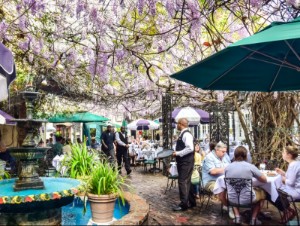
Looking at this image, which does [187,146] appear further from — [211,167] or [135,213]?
[135,213]

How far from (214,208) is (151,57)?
4961 millimetres

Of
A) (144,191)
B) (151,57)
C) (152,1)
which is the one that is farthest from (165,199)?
(151,57)

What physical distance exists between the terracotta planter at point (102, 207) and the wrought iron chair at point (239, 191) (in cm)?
158

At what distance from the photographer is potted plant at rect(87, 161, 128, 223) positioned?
3.94m

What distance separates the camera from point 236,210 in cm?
441

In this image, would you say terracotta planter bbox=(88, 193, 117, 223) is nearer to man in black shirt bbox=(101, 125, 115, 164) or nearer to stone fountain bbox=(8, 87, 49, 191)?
stone fountain bbox=(8, 87, 49, 191)

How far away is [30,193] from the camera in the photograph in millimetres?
3756

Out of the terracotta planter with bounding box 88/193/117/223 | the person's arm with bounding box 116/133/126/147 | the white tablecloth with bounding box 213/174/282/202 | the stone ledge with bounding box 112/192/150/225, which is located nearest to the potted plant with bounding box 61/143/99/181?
the stone ledge with bounding box 112/192/150/225

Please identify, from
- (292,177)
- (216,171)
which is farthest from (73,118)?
(292,177)

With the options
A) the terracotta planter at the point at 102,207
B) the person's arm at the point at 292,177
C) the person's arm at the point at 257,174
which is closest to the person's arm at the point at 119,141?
the terracotta planter at the point at 102,207

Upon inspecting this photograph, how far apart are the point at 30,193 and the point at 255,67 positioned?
3.28 m

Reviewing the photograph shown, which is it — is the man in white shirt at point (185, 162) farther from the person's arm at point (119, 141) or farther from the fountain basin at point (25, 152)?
the person's arm at point (119, 141)

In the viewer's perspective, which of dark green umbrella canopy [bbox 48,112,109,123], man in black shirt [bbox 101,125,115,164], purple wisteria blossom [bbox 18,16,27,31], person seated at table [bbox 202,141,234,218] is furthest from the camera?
dark green umbrella canopy [bbox 48,112,109,123]

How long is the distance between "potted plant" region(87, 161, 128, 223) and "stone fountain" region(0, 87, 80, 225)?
0.25m
